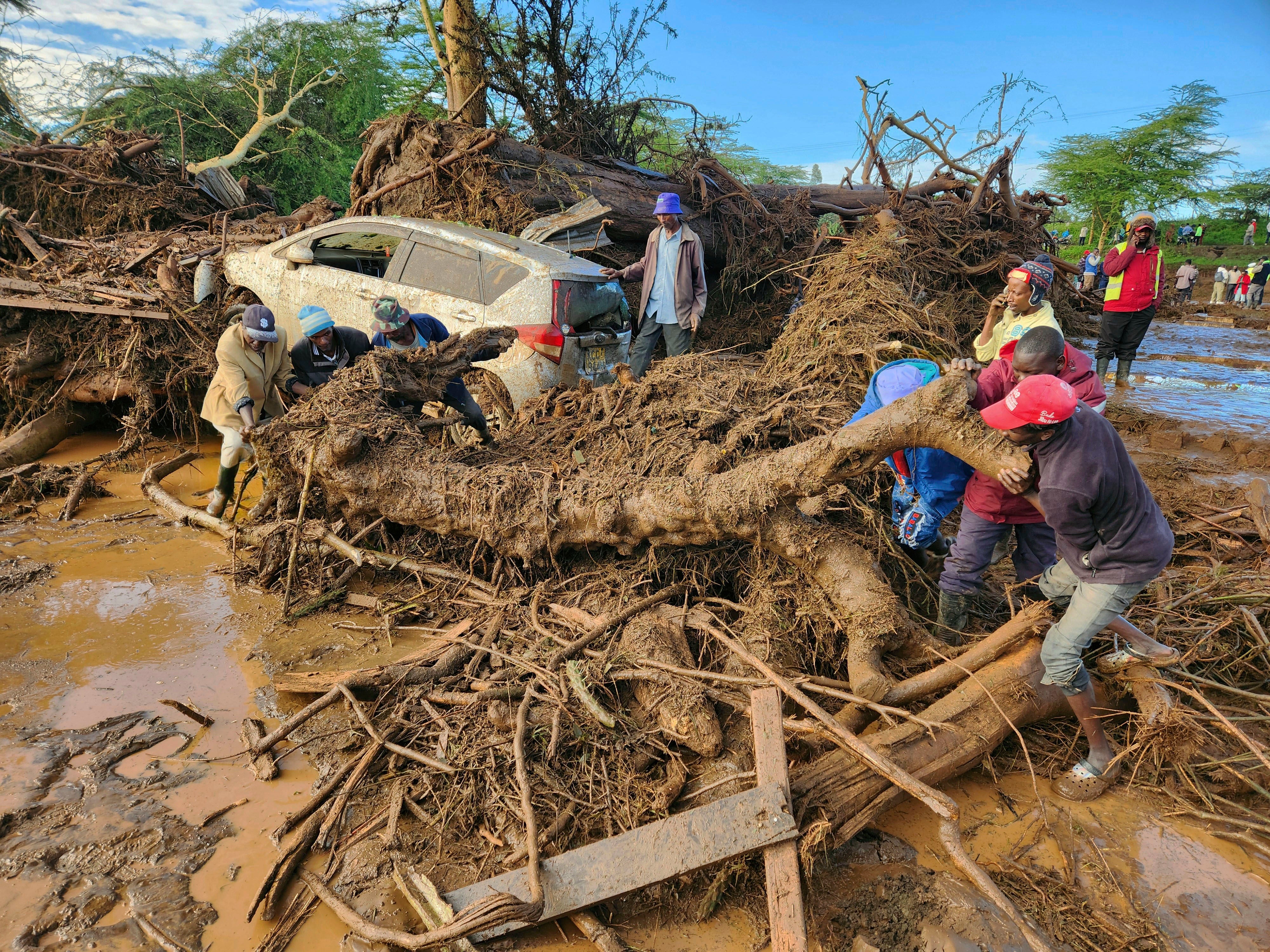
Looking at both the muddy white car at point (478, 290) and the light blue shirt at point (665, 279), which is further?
the light blue shirt at point (665, 279)

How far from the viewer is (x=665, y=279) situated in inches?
265

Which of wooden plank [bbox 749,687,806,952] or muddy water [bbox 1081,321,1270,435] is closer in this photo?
wooden plank [bbox 749,687,806,952]

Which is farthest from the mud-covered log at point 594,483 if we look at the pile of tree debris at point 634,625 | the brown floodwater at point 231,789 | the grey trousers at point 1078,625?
the brown floodwater at point 231,789

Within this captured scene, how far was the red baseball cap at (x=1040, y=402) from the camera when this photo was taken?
98.6 inches

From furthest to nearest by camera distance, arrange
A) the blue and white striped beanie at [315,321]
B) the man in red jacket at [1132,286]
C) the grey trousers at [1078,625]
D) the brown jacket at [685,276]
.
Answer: the man in red jacket at [1132,286], the brown jacket at [685,276], the blue and white striped beanie at [315,321], the grey trousers at [1078,625]

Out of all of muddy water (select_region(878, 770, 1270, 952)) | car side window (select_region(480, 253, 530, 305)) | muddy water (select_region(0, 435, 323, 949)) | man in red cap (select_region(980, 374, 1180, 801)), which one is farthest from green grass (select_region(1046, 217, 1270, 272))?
muddy water (select_region(0, 435, 323, 949))

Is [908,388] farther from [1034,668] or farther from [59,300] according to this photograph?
[59,300]

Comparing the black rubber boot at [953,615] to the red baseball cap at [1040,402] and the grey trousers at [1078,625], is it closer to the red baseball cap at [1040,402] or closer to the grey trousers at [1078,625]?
the grey trousers at [1078,625]

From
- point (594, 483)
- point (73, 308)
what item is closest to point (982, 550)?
point (594, 483)

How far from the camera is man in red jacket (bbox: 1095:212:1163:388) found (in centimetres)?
751

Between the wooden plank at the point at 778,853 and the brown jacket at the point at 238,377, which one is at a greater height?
the brown jacket at the point at 238,377

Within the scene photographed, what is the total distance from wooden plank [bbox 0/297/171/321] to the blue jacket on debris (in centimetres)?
736

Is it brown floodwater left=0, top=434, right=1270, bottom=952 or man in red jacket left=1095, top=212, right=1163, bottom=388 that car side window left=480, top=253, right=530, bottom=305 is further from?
man in red jacket left=1095, top=212, right=1163, bottom=388

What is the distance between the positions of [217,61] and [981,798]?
86.3ft
